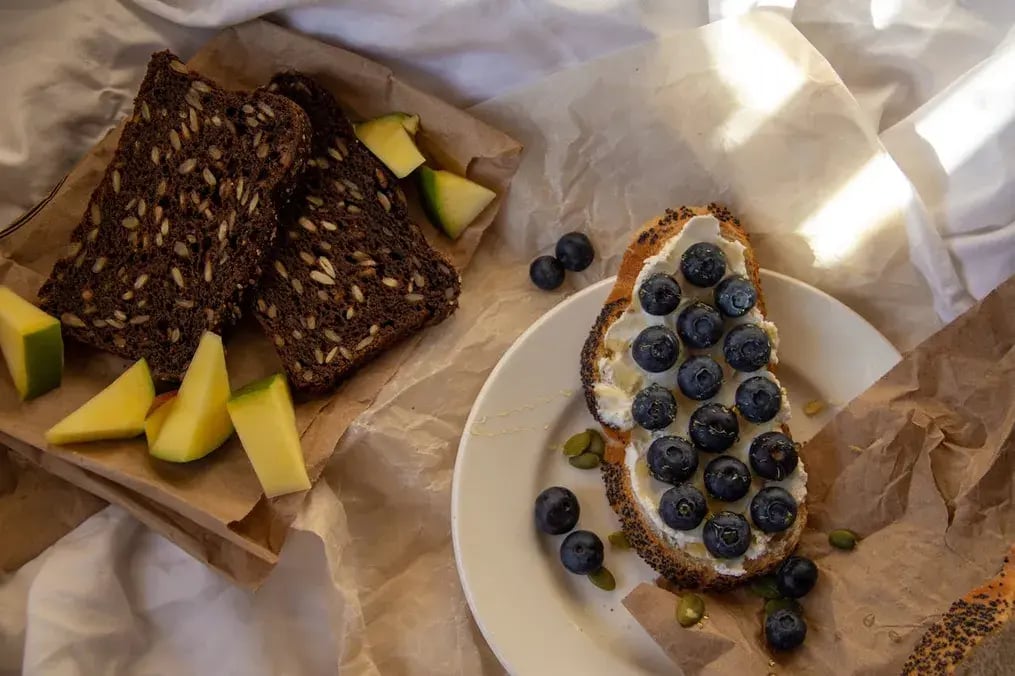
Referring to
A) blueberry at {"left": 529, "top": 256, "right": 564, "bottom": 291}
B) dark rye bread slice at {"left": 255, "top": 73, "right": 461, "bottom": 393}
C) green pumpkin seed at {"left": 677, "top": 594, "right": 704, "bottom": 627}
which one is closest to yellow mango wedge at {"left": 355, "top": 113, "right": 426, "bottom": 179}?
dark rye bread slice at {"left": 255, "top": 73, "right": 461, "bottom": 393}

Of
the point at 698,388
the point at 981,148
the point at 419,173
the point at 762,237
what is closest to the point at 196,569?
the point at 419,173

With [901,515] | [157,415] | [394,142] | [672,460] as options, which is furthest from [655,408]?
[157,415]

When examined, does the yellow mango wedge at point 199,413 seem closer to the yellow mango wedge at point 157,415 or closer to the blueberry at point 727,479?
the yellow mango wedge at point 157,415

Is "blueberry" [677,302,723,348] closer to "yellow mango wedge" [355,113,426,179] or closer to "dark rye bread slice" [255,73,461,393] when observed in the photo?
"dark rye bread slice" [255,73,461,393]

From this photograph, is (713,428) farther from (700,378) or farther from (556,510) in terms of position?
(556,510)

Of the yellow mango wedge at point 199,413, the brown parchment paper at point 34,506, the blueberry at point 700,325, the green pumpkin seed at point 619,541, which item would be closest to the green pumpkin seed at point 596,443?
the green pumpkin seed at point 619,541

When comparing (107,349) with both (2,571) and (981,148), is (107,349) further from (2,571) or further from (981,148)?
(981,148)
